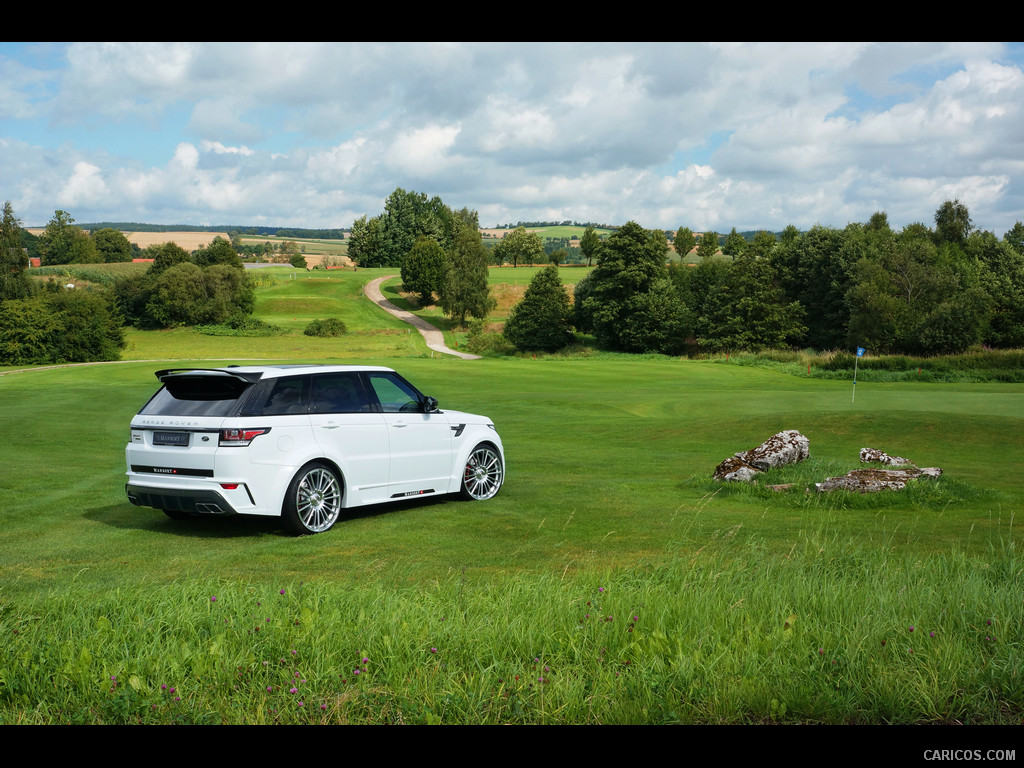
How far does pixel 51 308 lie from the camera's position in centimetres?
6881

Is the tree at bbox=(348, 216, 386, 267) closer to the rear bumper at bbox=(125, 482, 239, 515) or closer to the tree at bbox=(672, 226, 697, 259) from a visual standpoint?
the tree at bbox=(672, 226, 697, 259)

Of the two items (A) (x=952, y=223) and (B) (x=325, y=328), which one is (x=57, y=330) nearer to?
(B) (x=325, y=328)

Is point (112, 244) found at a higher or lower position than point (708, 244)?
lower

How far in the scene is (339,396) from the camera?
1088 centimetres

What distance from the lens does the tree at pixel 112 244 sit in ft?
467

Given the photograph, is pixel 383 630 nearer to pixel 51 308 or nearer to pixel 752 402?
pixel 752 402

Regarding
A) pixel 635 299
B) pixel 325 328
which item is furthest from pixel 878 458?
pixel 325 328

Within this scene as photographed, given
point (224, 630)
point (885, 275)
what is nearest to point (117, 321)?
point (885, 275)

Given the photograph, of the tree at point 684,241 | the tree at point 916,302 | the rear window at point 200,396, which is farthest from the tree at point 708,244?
the rear window at point 200,396

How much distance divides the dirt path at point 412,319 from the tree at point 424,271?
12.6 ft

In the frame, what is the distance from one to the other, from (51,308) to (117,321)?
488 cm

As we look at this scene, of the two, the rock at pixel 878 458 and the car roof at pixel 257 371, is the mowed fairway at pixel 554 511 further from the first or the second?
the car roof at pixel 257 371

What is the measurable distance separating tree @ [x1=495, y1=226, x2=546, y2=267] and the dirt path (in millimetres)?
32064

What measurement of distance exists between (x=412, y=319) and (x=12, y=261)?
41.9 metres
